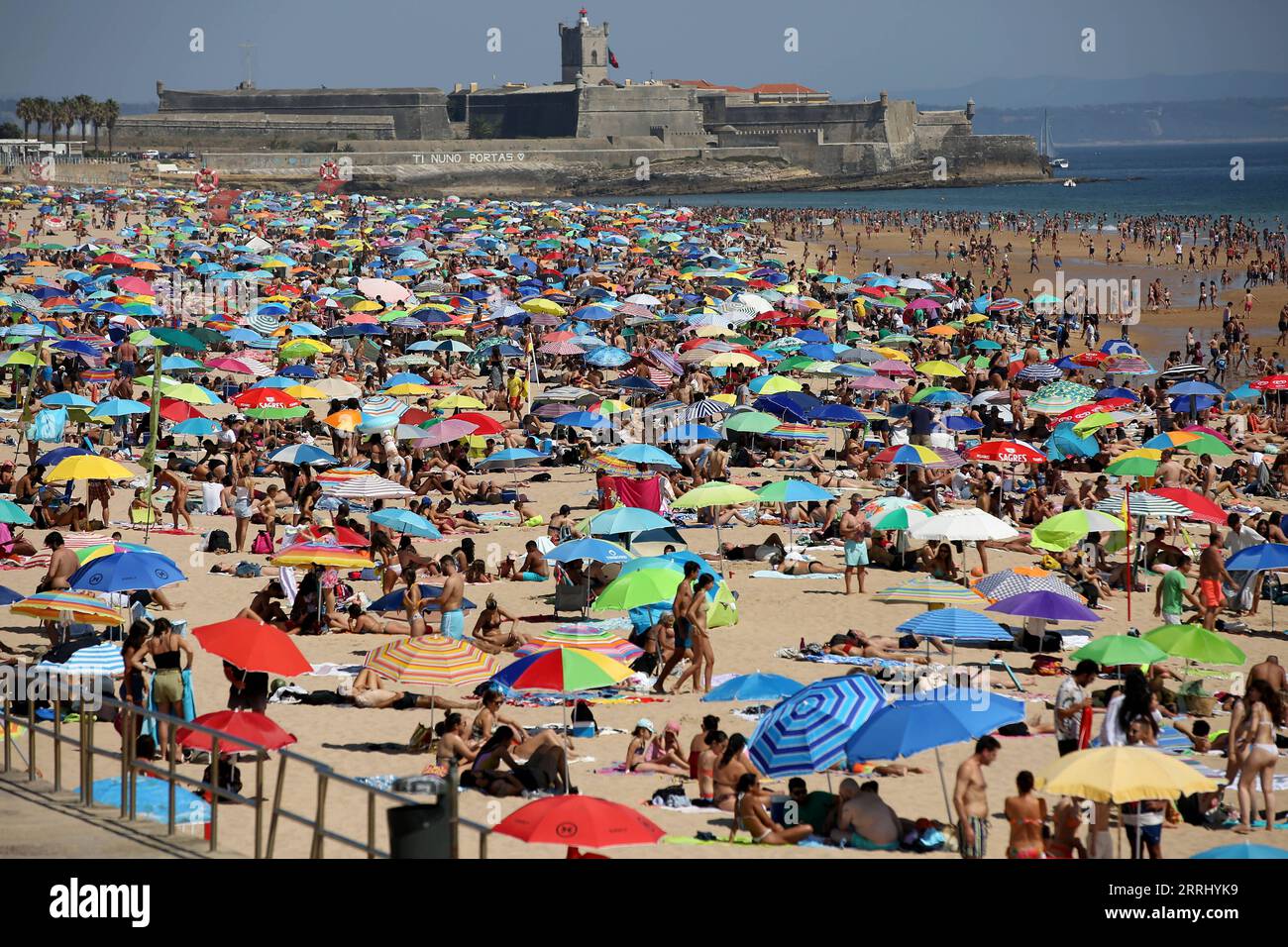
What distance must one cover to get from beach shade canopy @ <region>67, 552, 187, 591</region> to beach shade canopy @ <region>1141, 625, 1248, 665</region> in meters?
6.19

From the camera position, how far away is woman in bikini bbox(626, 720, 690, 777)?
28.0 feet

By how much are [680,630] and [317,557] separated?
2.80 meters

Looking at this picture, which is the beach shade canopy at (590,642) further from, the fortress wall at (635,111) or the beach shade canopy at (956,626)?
the fortress wall at (635,111)

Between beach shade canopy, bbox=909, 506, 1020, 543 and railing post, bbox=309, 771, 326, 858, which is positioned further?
beach shade canopy, bbox=909, 506, 1020, 543

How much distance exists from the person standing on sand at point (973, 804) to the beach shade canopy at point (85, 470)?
8.30m

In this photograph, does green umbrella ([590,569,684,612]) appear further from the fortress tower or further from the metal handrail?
the fortress tower

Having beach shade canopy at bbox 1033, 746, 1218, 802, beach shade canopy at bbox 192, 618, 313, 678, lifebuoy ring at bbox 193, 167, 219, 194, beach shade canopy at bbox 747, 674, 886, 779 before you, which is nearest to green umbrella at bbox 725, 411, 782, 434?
beach shade canopy at bbox 192, 618, 313, 678

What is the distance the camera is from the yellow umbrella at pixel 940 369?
2153 centimetres

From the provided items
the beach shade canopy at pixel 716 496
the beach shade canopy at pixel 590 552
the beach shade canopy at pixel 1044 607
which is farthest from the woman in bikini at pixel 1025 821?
the beach shade canopy at pixel 716 496

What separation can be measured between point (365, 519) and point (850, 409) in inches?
235

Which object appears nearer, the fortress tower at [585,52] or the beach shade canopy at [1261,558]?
the beach shade canopy at [1261,558]
